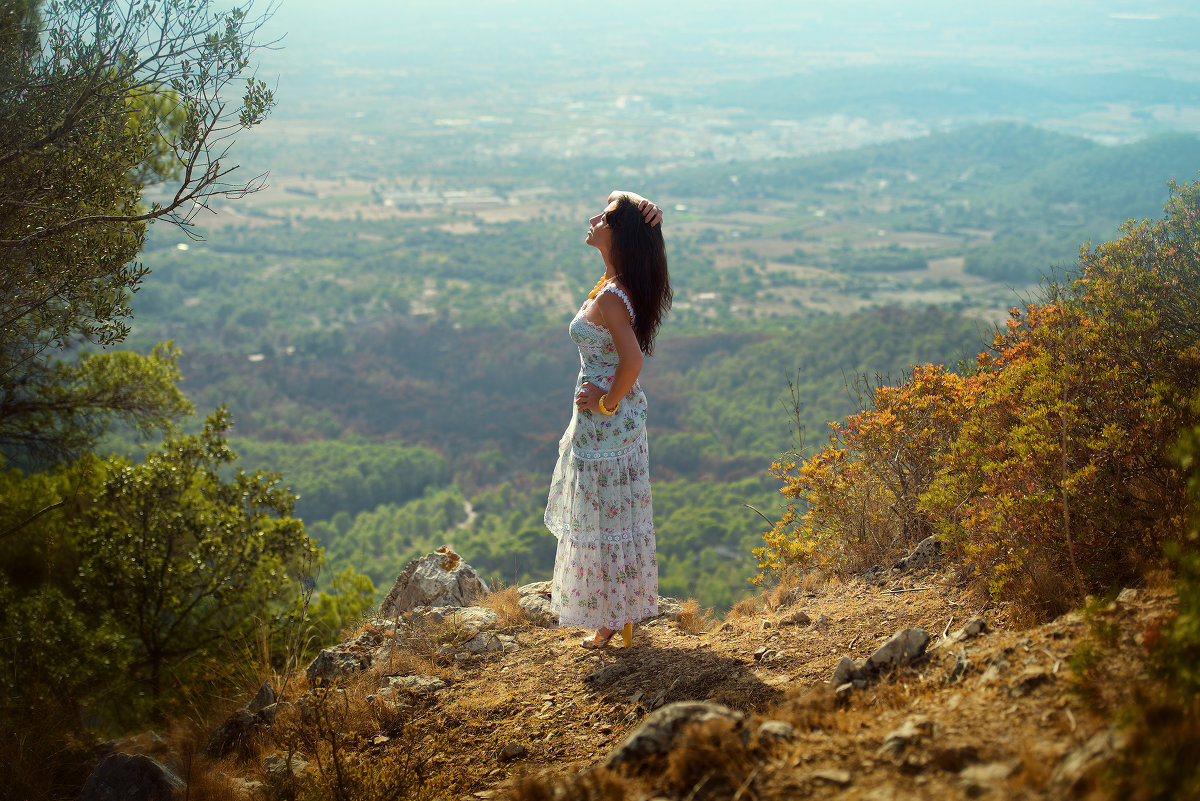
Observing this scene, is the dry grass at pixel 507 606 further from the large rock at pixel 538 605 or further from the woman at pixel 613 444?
the woman at pixel 613 444

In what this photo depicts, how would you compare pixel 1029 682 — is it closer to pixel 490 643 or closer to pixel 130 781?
pixel 490 643

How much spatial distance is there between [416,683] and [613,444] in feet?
5.15

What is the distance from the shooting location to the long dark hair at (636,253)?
322cm

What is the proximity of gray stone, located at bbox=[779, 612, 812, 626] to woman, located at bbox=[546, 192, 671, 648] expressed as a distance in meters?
0.70

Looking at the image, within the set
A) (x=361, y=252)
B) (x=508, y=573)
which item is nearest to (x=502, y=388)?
(x=508, y=573)

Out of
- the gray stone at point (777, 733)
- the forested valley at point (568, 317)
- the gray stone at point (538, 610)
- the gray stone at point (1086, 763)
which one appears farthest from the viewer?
the forested valley at point (568, 317)

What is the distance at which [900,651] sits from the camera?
2.64 metres

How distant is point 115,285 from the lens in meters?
4.54

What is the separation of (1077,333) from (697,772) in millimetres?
2390

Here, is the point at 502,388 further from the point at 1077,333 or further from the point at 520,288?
the point at 1077,333

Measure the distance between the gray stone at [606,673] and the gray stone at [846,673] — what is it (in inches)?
45.6

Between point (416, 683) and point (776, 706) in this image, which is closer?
point (776, 706)

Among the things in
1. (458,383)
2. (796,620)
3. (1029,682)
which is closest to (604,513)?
(796,620)

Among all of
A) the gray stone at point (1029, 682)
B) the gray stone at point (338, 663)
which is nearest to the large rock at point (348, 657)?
the gray stone at point (338, 663)
